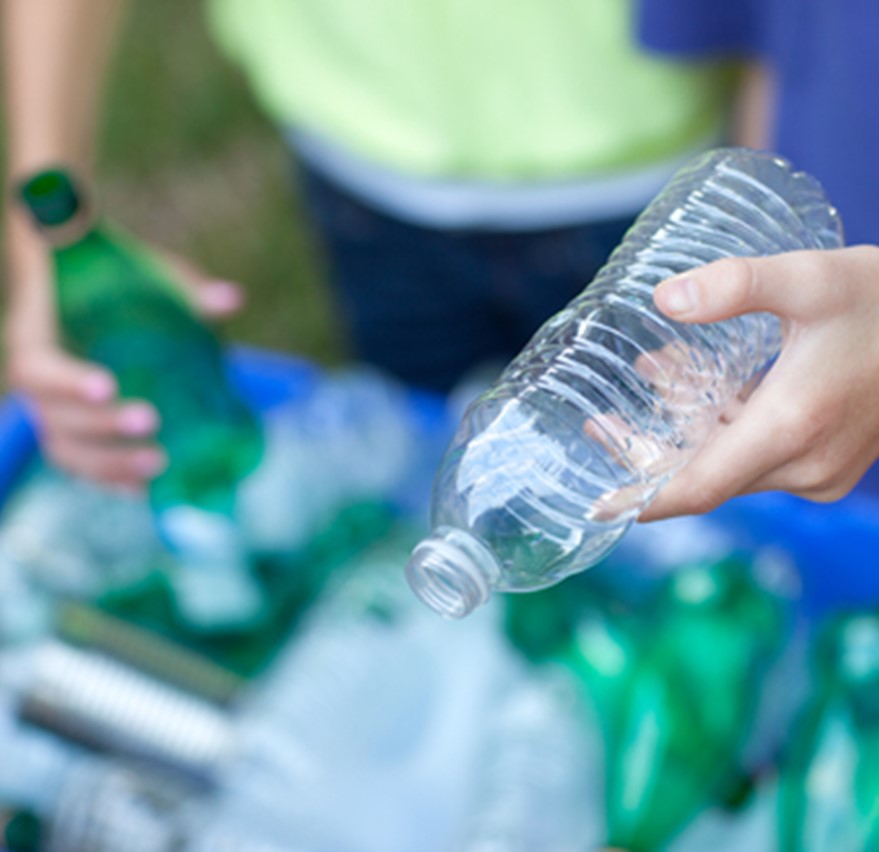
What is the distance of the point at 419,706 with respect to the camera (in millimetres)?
937

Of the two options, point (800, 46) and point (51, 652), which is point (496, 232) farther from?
point (51, 652)

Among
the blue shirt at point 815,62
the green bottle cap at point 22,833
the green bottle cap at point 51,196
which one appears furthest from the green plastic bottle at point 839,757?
the green bottle cap at point 51,196

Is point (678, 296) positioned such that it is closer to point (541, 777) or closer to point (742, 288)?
point (742, 288)

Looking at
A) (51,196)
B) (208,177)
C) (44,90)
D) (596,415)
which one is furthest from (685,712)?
(208,177)

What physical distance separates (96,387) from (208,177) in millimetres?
1488

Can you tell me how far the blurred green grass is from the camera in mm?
2143

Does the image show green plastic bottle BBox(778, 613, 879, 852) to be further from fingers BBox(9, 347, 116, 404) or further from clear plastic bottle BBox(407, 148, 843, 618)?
fingers BBox(9, 347, 116, 404)

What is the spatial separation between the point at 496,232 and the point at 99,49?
426mm

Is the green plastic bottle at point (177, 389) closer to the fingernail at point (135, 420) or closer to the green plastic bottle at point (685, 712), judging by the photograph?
the fingernail at point (135, 420)

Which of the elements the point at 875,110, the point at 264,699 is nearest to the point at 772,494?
the point at 875,110

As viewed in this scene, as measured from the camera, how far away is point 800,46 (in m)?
0.88

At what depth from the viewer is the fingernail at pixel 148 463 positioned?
1022 mm

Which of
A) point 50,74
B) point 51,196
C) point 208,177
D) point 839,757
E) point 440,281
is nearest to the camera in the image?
point 839,757

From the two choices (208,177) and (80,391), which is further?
(208,177)
